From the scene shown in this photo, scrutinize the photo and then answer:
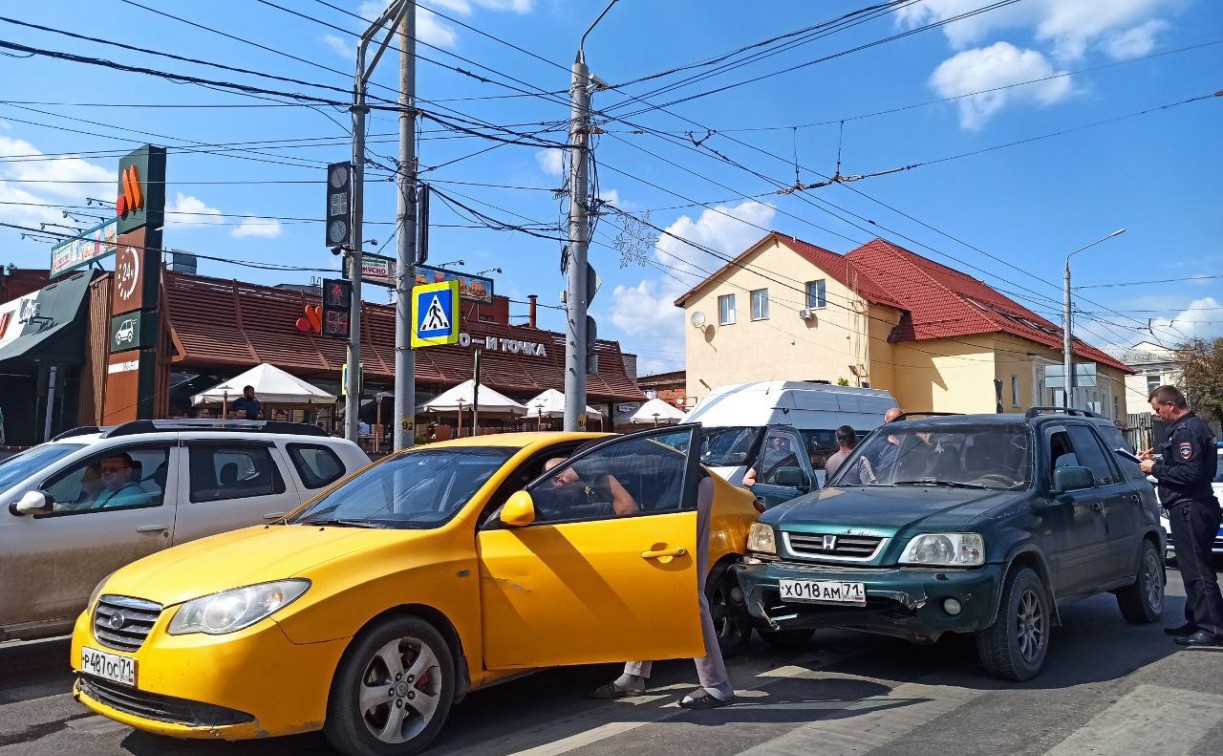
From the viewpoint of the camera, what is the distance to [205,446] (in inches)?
287

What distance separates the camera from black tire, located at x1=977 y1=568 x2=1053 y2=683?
565 cm

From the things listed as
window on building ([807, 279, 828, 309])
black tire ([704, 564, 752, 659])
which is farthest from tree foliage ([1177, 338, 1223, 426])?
black tire ([704, 564, 752, 659])

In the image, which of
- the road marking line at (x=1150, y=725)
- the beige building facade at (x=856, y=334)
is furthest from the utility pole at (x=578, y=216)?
the beige building facade at (x=856, y=334)

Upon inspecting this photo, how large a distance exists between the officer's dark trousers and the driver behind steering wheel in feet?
14.4

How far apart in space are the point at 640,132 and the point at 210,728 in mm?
13369

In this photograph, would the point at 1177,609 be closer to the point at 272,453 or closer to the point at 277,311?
the point at 272,453

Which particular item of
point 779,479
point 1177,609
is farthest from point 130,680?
point 1177,609

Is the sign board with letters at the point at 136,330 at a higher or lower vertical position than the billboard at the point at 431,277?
lower

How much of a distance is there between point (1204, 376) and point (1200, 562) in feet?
124

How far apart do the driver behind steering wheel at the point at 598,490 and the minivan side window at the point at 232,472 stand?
3285mm

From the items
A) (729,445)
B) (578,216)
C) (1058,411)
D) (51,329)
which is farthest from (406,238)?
(51,329)

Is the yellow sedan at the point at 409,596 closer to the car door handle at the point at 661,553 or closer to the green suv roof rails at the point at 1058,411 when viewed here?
the car door handle at the point at 661,553

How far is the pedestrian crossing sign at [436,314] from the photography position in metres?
12.3

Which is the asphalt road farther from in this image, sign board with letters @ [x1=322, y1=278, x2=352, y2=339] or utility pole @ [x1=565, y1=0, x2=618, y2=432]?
utility pole @ [x1=565, y1=0, x2=618, y2=432]
